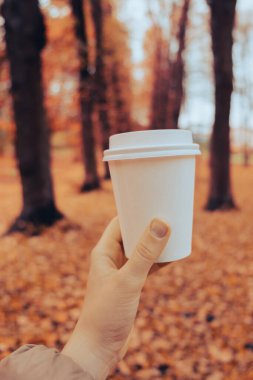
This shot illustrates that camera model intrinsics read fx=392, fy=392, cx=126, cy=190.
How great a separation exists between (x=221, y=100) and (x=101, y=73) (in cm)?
516

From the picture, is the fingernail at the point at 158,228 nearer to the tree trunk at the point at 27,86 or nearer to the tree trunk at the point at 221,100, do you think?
the tree trunk at the point at 27,86

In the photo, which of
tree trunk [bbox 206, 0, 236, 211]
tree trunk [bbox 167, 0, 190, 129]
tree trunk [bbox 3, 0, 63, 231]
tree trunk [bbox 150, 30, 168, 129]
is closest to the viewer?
tree trunk [bbox 3, 0, 63, 231]

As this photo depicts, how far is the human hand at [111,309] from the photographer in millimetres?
1574

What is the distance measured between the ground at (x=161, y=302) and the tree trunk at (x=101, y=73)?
21.4 feet

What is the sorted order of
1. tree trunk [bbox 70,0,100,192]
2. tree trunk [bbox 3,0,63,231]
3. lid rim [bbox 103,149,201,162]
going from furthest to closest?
1. tree trunk [bbox 70,0,100,192]
2. tree trunk [bbox 3,0,63,231]
3. lid rim [bbox 103,149,201,162]

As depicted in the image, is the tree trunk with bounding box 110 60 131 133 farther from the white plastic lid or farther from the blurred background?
the white plastic lid

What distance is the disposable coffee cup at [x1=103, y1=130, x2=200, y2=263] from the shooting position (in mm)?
1585

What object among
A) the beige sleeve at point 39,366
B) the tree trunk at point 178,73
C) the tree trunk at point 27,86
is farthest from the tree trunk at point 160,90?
the beige sleeve at point 39,366

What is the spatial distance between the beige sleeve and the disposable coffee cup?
0.55 metres

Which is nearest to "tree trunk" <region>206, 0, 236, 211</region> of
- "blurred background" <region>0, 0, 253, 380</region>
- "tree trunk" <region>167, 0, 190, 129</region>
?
"blurred background" <region>0, 0, 253, 380</region>

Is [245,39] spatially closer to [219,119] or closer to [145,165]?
[219,119]

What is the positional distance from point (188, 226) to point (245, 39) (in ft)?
68.6

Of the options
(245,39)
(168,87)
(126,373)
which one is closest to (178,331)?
(126,373)

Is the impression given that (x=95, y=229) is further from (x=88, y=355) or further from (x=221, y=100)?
(x=88, y=355)
